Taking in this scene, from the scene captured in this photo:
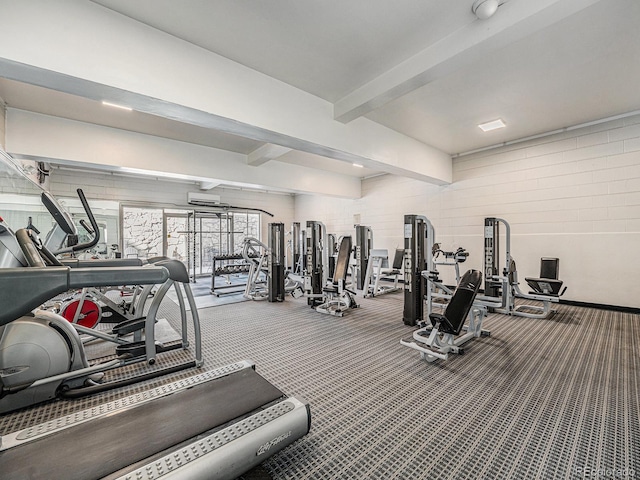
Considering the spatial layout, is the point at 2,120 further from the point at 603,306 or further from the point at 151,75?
the point at 603,306

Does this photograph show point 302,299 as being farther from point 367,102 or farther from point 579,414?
point 579,414

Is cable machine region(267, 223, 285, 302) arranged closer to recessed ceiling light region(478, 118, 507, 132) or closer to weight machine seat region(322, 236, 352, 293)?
weight machine seat region(322, 236, 352, 293)

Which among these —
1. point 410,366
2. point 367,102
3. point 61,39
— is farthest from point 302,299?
point 61,39

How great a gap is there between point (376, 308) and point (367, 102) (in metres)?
3.39

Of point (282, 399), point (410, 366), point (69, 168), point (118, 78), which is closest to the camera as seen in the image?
point (282, 399)

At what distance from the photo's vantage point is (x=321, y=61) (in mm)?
3006

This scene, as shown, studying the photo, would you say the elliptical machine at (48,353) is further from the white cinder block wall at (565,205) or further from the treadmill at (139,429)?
the white cinder block wall at (565,205)

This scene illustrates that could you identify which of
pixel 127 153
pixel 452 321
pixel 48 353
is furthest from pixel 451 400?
pixel 127 153

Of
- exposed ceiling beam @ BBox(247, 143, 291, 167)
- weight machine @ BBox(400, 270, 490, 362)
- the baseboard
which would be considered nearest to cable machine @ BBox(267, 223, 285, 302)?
exposed ceiling beam @ BBox(247, 143, 291, 167)

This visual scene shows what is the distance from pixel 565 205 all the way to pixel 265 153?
5652mm

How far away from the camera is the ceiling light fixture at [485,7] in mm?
2182

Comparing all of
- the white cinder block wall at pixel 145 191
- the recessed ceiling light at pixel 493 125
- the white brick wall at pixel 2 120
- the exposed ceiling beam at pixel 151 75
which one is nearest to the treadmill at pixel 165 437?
the exposed ceiling beam at pixel 151 75

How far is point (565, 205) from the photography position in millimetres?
5039

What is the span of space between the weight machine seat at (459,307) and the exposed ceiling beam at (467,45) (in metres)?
2.05
